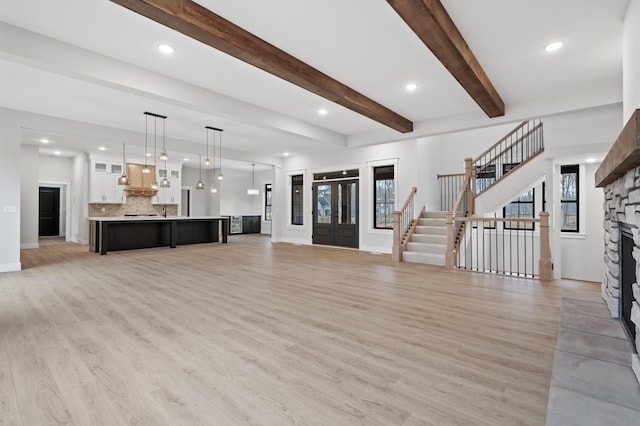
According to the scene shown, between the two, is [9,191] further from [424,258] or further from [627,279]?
[627,279]

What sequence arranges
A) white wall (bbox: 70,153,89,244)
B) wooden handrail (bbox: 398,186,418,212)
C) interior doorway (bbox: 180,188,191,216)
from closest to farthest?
wooden handrail (bbox: 398,186,418,212) → white wall (bbox: 70,153,89,244) → interior doorway (bbox: 180,188,191,216)

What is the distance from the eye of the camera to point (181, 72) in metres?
4.36

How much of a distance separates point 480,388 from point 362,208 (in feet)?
23.8

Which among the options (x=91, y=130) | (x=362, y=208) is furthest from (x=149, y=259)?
(x=362, y=208)

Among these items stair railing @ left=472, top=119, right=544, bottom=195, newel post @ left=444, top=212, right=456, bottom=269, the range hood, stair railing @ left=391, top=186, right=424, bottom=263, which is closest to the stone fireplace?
newel post @ left=444, top=212, right=456, bottom=269

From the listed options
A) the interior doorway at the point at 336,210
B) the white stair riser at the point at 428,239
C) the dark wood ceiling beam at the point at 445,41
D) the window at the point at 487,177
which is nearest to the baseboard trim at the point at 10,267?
the interior doorway at the point at 336,210

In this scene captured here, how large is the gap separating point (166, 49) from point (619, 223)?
482cm

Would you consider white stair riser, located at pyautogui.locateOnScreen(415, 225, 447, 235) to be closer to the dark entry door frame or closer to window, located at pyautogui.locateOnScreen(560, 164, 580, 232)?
window, located at pyautogui.locateOnScreen(560, 164, 580, 232)

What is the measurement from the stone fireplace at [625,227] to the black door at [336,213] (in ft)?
20.8

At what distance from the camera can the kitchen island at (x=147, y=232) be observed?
325 inches

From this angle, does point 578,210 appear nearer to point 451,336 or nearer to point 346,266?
point 346,266

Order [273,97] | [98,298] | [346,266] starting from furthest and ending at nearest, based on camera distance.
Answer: [346,266] < [273,97] < [98,298]

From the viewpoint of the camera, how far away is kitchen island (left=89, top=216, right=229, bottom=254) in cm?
827

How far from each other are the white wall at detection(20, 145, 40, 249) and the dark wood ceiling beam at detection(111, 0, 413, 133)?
954cm
